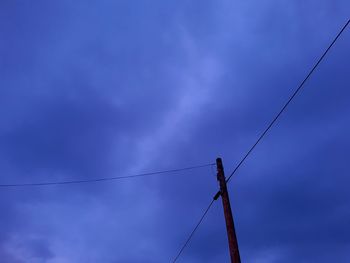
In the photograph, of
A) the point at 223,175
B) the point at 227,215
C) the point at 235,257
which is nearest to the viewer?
the point at 235,257

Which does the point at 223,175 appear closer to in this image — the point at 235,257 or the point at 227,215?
the point at 227,215

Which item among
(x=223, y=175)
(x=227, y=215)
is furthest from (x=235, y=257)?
(x=223, y=175)

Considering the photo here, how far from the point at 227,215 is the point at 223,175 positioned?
1933 millimetres

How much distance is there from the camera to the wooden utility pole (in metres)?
12.0

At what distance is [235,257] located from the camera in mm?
11922

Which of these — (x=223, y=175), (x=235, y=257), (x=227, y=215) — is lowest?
(x=235, y=257)

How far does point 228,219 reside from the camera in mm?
12844

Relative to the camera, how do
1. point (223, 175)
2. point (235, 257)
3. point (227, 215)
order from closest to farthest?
1. point (235, 257)
2. point (227, 215)
3. point (223, 175)

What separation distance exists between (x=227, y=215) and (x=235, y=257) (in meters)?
1.55

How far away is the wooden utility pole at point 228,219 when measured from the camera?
12027 millimetres

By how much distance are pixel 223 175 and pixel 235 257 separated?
11.4 ft

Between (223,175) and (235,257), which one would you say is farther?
(223,175)

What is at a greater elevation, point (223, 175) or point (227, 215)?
point (223, 175)

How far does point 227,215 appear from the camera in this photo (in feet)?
42.6
